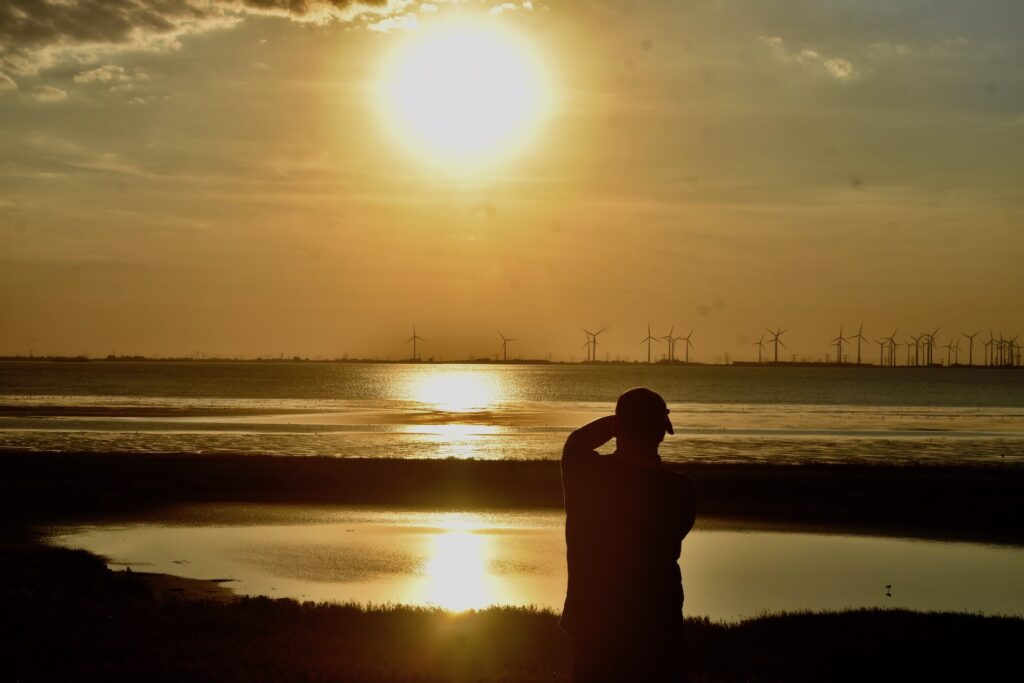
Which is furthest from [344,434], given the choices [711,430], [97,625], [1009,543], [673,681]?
[673,681]

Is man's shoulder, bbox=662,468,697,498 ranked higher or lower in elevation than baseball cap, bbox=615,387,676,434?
lower

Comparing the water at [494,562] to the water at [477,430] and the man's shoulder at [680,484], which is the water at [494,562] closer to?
the man's shoulder at [680,484]

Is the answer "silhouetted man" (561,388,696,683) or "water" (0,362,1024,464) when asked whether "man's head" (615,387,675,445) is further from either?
"water" (0,362,1024,464)

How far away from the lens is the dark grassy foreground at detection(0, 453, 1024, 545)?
A: 34.4 meters

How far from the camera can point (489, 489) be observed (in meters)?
41.6

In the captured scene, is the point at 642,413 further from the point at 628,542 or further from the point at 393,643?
the point at 393,643

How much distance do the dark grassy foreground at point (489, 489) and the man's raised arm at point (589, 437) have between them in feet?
91.4

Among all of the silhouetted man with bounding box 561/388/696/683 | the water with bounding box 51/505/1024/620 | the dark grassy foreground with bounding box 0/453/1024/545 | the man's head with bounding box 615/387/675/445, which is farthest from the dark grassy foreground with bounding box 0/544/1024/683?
the dark grassy foreground with bounding box 0/453/1024/545

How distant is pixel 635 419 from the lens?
625cm

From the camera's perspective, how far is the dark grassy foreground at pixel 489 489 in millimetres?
34438

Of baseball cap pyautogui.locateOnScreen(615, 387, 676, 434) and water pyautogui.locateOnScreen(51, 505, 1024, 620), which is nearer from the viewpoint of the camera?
baseball cap pyautogui.locateOnScreen(615, 387, 676, 434)

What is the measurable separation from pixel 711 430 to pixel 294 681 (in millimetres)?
73213

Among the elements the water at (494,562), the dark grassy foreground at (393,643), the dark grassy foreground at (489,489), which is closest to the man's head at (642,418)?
the dark grassy foreground at (393,643)

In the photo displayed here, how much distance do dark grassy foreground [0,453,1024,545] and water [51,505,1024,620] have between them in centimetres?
375
